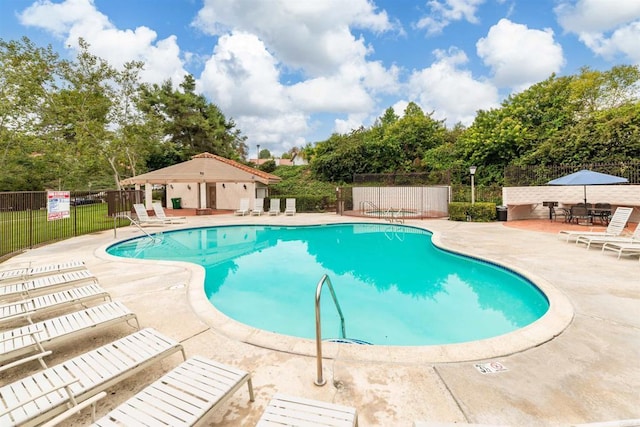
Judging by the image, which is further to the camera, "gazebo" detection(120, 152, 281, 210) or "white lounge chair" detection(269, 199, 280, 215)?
"white lounge chair" detection(269, 199, 280, 215)

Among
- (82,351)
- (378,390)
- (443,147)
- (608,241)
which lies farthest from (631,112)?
(82,351)

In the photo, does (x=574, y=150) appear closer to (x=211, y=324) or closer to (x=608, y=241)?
(x=608, y=241)

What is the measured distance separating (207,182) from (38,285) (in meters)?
16.7

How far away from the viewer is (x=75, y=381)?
2330 millimetres

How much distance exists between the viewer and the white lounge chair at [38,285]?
193 inches

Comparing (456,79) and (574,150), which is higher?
(456,79)

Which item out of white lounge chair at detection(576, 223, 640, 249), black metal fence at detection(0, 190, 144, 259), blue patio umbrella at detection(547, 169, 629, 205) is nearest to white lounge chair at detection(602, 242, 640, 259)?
white lounge chair at detection(576, 223, 640, 249)

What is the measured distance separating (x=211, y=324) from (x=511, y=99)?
79.5 feet

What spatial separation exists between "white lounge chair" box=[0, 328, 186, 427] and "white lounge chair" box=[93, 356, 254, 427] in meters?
0.30

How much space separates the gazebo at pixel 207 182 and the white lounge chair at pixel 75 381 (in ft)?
51.6

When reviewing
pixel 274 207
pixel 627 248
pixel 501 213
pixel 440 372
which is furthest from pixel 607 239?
pixel 274 207

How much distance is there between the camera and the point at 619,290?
5.29 m

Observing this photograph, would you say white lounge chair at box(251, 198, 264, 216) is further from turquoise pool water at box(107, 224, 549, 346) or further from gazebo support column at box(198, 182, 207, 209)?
turquoise pool water at box(107, 224, 549, 346)

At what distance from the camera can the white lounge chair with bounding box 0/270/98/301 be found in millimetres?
4891
